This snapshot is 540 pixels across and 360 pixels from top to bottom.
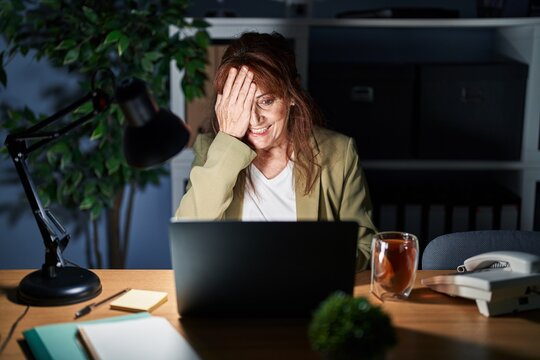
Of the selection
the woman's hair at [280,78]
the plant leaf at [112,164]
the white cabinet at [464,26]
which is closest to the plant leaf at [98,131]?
the plant leaf at [112,164]

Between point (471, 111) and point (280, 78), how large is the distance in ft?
3.13

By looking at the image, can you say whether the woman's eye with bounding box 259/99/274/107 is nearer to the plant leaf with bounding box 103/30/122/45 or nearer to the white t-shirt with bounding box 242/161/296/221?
the white t-shirt with bounding box 242/161/296/221

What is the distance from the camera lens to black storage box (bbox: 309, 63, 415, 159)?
7.86ft

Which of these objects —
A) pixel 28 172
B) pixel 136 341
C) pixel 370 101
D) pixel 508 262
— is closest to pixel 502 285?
pixel 508 262

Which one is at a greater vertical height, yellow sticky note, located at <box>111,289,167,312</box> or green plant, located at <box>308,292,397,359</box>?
green plant, located at <box>308,292,397,359</box>

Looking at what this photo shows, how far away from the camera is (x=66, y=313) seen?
4.04 feet

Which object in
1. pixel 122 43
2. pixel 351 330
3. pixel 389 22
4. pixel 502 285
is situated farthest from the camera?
pixel 389 22

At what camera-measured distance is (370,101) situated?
2.42 meters

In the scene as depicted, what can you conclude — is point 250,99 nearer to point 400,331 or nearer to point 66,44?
point 400,331

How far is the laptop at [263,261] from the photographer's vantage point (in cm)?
111

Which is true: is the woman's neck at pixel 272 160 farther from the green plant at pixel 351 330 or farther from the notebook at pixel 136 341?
the green plant at pixel 351 330

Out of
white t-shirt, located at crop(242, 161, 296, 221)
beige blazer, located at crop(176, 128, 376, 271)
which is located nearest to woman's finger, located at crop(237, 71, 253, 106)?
beige blazer, located at crop(176, 128, 376, 271)

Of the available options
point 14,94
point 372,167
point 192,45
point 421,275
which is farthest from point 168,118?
point 14,94

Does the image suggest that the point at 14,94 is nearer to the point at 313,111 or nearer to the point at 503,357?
the point at 313,111
